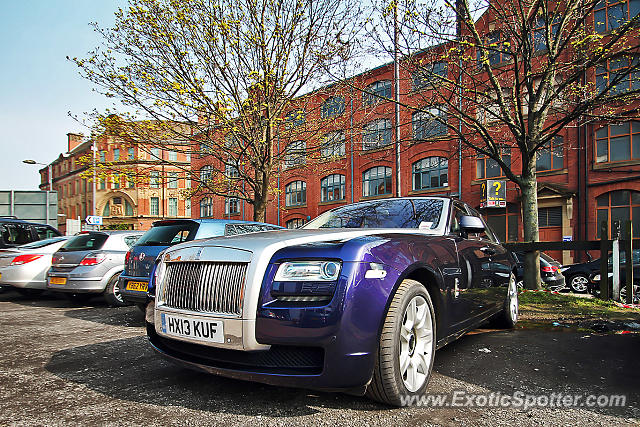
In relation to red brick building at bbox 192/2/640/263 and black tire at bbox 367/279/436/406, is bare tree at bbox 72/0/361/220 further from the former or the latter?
black tire at bbox 367/279/436/406

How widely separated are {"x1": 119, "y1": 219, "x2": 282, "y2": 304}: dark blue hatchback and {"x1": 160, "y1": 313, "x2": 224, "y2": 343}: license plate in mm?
3131

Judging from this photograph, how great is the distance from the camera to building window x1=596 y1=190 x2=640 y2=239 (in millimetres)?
20469

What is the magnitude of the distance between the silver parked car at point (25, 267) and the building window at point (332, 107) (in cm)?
899

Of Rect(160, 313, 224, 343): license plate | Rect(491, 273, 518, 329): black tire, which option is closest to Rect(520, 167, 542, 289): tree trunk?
Rect(491, 273, 518, 329): black tire

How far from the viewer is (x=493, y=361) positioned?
12.2 feet

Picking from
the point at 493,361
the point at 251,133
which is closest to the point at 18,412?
the point at 493,361

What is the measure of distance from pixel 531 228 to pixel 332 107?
7659 mm

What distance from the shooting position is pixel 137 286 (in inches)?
237

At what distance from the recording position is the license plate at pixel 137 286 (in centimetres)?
591

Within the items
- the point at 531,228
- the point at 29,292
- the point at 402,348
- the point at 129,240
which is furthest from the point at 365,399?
the point at 29,292

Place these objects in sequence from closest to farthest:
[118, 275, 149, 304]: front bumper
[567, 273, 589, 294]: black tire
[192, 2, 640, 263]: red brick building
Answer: [118, 275, 149, 304]: front bumper
[192, 2, 640, 263]: red brick building
[567, 273, 589, 294]: black tire

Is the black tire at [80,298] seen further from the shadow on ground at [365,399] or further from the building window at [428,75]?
the building window at [428,75]

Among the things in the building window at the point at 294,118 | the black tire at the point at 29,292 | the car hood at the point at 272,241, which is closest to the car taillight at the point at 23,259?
the black tire at the point at 29,292

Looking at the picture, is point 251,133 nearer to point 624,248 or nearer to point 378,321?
point 624,248
